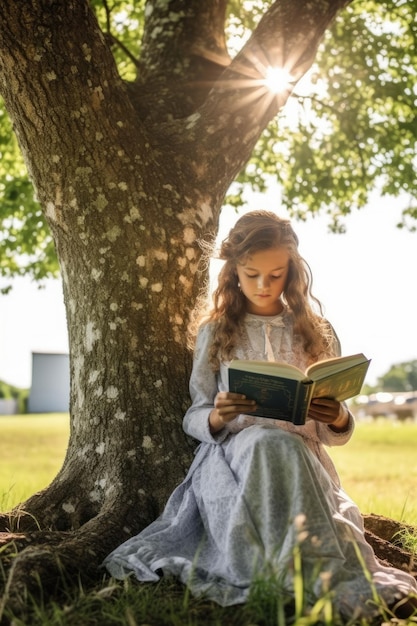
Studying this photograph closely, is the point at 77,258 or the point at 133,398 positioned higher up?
the point at 77,258

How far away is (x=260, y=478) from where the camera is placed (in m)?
3.26

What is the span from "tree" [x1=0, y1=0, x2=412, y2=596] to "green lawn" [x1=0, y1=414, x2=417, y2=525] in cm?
135

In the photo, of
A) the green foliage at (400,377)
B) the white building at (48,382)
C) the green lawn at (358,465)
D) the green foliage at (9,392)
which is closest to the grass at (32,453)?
the green lawn at (358,465)

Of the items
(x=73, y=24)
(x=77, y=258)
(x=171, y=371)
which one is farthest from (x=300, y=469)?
(x=73, y=24)

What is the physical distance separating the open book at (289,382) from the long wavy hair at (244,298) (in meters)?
0.61

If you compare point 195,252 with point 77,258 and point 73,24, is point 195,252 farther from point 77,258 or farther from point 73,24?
point 73,24

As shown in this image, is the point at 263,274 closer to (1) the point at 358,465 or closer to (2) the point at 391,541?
(2) the point at 391,541

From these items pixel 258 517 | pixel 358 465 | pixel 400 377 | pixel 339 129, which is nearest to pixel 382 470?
pixel 358 465

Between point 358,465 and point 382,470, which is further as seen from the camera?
point 358,465

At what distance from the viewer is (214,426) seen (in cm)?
369

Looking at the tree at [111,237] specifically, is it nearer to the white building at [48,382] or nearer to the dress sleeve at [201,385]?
the dress sleeve at [201,385]

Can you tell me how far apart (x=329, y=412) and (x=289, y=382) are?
483mm

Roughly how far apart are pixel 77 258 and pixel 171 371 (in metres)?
0.95

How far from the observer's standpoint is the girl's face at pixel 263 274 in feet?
12.4
